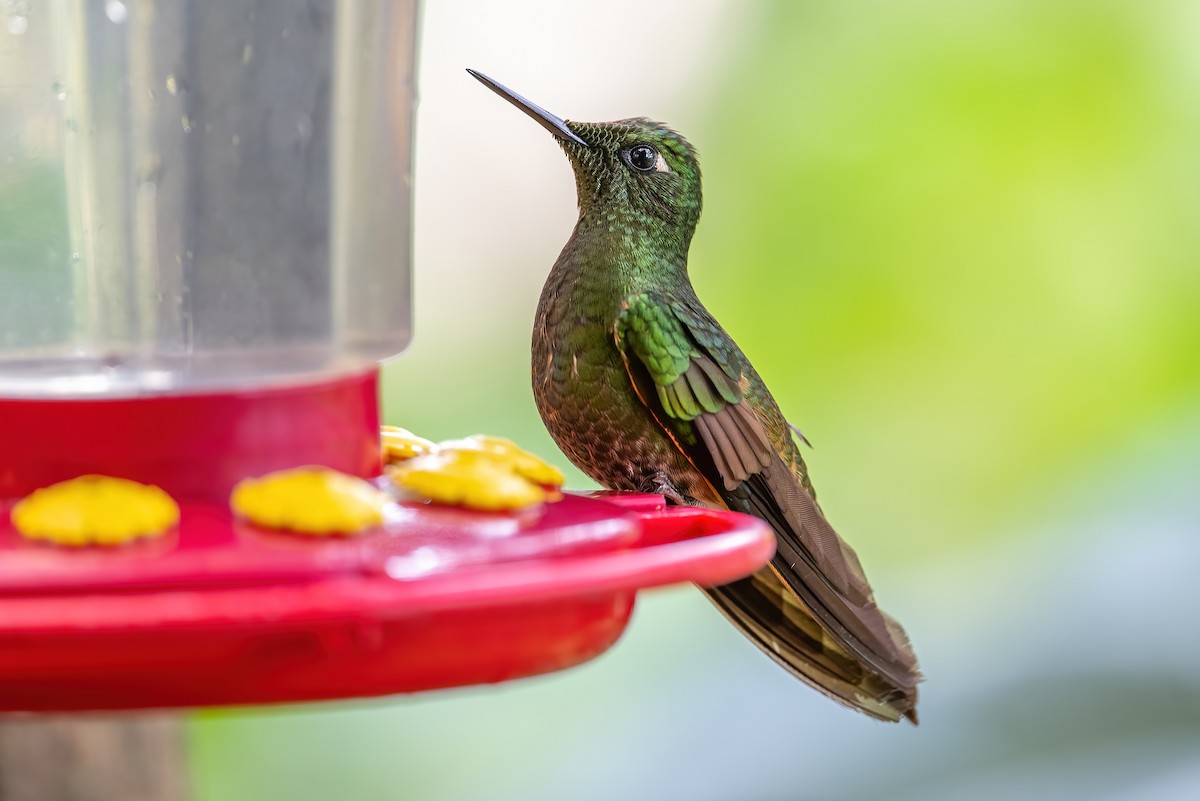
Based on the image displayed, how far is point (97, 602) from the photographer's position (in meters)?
1.48

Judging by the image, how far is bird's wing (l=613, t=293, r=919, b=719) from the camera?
10.2 feet

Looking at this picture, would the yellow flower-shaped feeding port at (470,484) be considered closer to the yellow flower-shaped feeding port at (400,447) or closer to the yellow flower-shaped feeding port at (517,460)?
the yellow flower-shaped feeding port at (517,460)

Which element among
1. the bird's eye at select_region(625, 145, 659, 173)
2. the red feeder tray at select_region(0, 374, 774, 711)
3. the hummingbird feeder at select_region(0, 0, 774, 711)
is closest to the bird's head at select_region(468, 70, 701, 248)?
the bird's eye at select_region(625, 145, 659, 173)

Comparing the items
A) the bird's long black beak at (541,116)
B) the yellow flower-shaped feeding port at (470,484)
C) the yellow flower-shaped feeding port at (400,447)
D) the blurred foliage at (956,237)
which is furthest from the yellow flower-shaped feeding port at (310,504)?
the blurred foliage at (956,237)

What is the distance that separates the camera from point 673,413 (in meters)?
3.26

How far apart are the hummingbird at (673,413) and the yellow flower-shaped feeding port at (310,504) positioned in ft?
4.65

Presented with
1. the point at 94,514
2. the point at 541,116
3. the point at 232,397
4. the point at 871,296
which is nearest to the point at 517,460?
the point at 232,397

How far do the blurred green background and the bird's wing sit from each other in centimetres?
223

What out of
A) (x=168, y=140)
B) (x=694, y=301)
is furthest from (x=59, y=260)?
(x=694, y=301)

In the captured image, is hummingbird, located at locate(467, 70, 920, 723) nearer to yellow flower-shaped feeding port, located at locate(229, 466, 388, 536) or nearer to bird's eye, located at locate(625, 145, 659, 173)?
bird's eye, located at locate(625, 145, 659, 173)

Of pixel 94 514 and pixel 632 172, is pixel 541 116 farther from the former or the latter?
pixel 94 514

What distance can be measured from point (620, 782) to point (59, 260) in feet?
11.7

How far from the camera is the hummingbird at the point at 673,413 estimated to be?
3.16 m

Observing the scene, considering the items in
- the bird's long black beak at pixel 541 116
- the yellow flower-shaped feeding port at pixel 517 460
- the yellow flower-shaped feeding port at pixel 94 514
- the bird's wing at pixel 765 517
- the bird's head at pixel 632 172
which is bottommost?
the bird's wing at pixel 765 517
